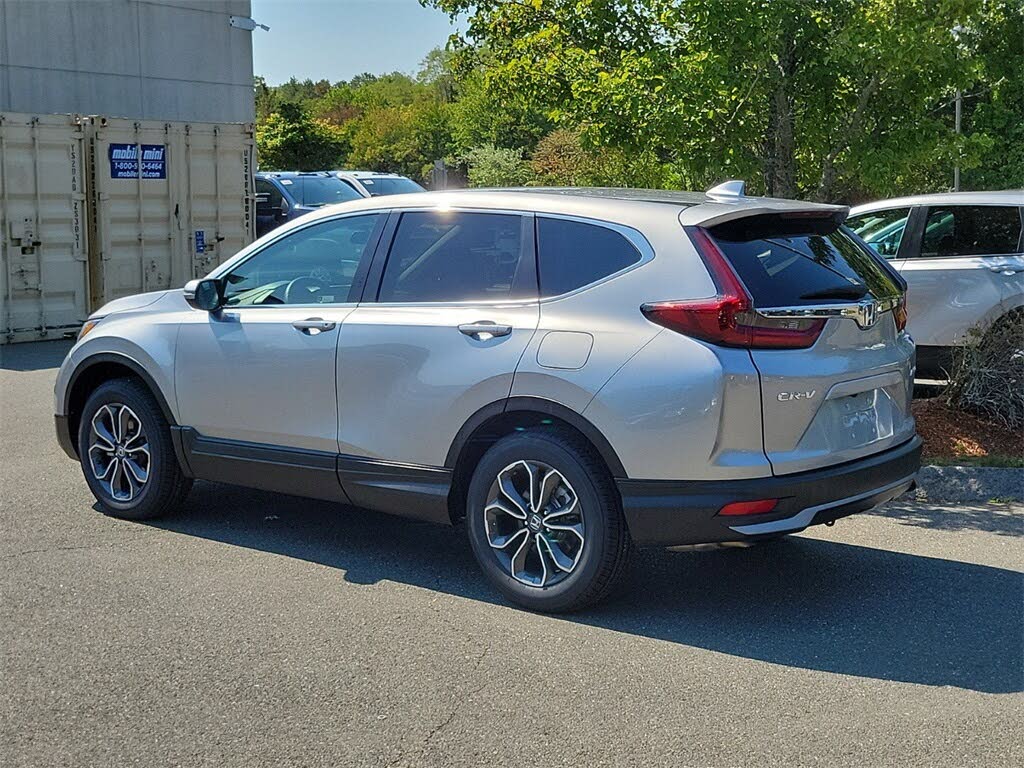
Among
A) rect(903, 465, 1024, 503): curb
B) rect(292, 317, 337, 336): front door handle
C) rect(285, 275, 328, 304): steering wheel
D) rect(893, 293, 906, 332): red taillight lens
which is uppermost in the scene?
rect(285, 275, 328, 304): steering wheel

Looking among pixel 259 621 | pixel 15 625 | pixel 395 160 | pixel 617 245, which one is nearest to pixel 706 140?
pixel 617 245

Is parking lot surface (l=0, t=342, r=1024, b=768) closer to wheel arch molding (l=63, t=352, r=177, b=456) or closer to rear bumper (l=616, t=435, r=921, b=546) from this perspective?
rear bumper (l=616, t=435, r=921, b=546)

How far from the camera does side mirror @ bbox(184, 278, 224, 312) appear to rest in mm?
6281

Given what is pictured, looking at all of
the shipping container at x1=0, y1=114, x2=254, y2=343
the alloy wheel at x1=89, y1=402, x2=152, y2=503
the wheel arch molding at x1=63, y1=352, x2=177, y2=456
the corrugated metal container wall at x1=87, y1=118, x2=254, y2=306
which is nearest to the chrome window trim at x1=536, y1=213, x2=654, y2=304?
the wheel arch molding at x1=63, y1=352, x2=177, y2=456

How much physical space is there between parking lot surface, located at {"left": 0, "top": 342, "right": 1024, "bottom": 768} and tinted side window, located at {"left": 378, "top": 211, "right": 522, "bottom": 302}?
133 centimetres

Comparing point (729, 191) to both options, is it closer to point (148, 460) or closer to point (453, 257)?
point (453, 257)

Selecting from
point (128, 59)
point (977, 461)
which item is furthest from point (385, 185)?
point (977, 461)

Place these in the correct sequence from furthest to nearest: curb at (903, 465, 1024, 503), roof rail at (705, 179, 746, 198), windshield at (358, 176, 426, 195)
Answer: windshield at (358, 176, 426, 195) → curb at (903, 465, 1024, 503) → roof rail at (705, 179, 746, 198)

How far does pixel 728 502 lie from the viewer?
4805 mm

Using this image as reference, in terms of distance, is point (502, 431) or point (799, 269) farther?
point (502, 431)

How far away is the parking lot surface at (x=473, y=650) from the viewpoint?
4.01 m

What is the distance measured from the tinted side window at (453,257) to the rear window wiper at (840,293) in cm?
127

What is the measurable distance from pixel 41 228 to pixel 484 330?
11165mm

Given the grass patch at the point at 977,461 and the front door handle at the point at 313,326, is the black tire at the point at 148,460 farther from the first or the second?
the grass patch at the point at 977,461
